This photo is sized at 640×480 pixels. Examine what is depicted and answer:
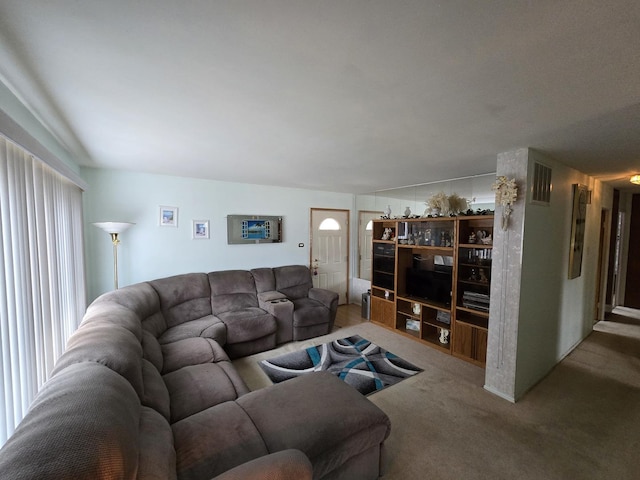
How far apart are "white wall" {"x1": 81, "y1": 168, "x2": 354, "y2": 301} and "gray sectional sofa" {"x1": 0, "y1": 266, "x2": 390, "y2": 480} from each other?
2.34 ft

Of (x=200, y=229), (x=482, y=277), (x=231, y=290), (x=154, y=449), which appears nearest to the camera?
(x=154, y=449)

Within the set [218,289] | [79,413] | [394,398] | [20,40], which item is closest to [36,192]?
[20,40]

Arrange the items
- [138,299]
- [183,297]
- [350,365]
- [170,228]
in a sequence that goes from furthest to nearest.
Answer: [170,228] → [183,297] → [350,365] → [138,299]

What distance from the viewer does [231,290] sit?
386 cm

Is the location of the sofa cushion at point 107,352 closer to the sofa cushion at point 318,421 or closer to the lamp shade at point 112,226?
the sofa cushion at point 318,421

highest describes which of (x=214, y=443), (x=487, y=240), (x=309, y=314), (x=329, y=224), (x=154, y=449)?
(x=329, y=224)

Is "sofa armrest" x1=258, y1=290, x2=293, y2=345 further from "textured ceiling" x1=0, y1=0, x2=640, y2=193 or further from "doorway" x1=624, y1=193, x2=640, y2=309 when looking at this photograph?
"doorway" x1=624, y1=193, x2=640, y2=309

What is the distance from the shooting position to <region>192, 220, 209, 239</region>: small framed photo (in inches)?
155

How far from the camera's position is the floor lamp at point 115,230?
9.57 ft

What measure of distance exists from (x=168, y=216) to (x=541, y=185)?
4.60 m

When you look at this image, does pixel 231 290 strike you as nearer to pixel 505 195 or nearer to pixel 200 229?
pixel 200 229

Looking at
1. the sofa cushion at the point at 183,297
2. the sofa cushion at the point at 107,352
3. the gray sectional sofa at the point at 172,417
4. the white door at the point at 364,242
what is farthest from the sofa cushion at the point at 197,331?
the white door at the point at 364,242

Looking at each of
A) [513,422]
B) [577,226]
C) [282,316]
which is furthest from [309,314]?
[577,226]

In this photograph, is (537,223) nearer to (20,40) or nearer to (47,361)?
(20,40)
